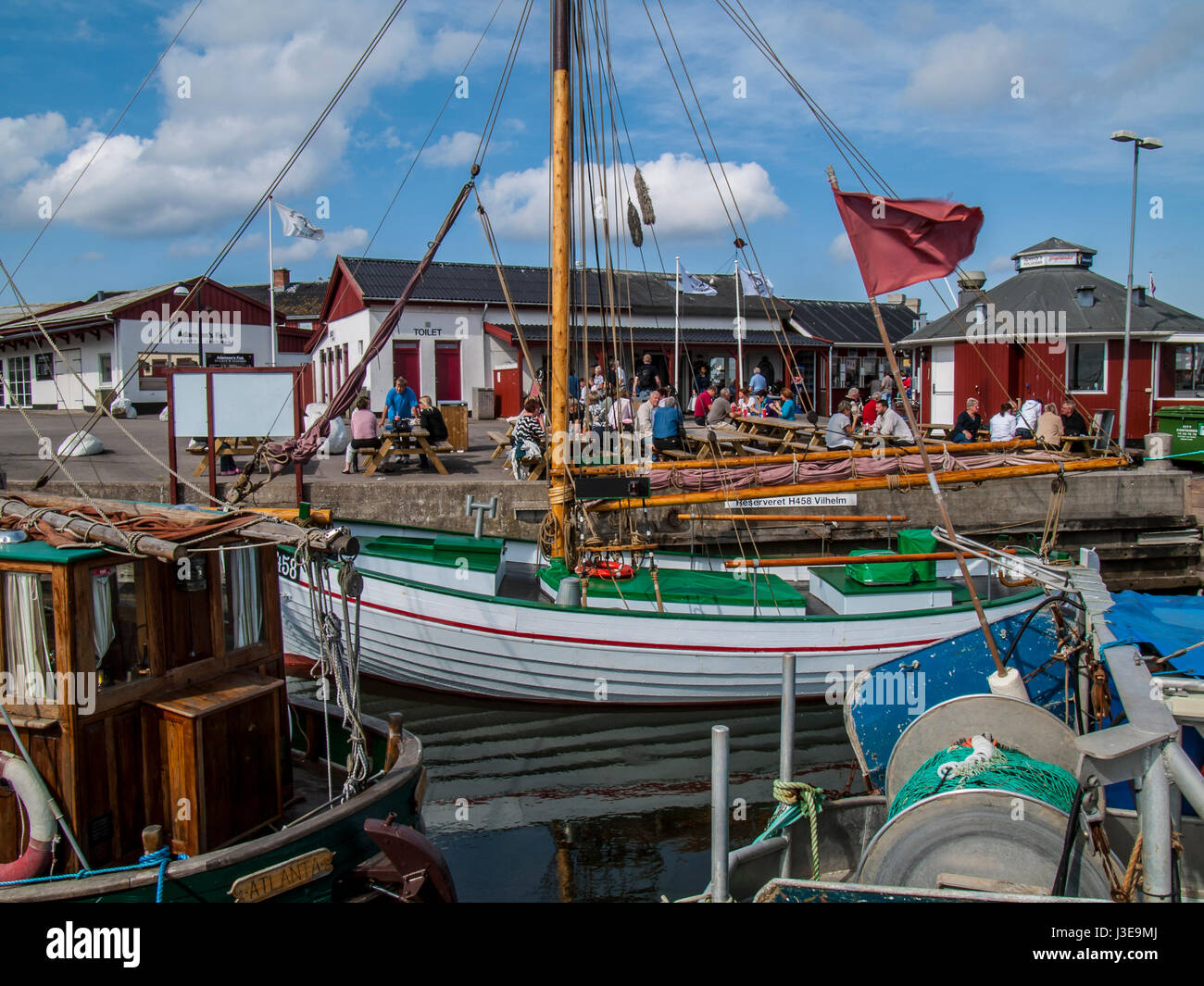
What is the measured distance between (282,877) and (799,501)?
9.45 meters

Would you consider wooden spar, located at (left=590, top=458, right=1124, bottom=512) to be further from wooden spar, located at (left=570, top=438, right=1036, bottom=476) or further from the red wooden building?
the red wooden building

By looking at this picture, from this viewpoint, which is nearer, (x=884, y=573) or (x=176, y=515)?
(x=176, y=515)

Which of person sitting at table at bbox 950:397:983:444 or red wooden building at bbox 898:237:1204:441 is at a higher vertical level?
red wooden building at bbox 898:237:1204:441

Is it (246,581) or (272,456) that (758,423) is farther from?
(246,581)

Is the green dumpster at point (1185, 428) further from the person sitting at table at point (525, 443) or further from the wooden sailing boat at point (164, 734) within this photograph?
the wooden sailing boat at point (164, 734)

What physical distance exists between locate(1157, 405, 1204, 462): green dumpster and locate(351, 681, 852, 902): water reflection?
42.3 feet

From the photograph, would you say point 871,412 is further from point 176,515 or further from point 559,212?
point 176,515

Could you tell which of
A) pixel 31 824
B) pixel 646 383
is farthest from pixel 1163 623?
pixel 646 383

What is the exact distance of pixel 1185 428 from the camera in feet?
65.3

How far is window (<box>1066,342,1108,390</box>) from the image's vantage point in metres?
24.4

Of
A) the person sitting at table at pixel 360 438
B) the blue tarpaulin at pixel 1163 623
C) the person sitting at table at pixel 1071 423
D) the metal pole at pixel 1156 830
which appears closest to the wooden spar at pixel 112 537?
the metal pole at pixel 1156 830

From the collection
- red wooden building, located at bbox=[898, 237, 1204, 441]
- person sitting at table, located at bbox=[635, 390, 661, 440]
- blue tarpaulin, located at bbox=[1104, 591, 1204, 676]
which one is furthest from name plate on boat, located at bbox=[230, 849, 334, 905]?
red wooden building, located at bbox=[898, 237, 1204, 441]

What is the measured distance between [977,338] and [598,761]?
791 inches
